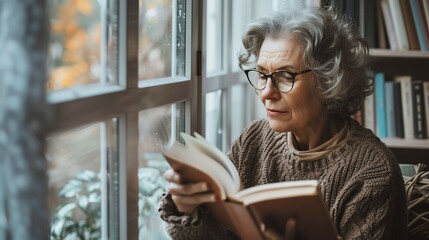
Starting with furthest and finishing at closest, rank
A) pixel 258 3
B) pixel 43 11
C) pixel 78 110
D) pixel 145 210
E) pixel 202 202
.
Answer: pixel 258 3 < pixel 145 210 < pixel 202 202 < pixel 78 110 < pixel 43 11

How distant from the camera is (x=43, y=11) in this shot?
35.2 inches

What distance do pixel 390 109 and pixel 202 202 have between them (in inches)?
64.3

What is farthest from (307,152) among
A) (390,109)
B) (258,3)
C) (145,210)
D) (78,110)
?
(258,3)

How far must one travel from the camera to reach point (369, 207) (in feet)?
5.06

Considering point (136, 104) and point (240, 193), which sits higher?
point (136, 104)

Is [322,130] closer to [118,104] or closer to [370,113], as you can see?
[118,104]

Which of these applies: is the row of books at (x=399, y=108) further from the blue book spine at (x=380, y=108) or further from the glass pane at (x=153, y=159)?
the glass pane at (x=153, y=159)

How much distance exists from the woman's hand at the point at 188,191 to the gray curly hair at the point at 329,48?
1.76ft

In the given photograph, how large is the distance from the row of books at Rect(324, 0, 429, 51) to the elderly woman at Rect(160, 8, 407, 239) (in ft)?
2.89

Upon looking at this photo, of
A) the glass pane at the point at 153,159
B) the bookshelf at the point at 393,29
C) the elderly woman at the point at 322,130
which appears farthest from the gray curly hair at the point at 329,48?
the bookshelf at the point at 393,29

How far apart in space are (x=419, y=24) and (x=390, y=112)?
1.18ft

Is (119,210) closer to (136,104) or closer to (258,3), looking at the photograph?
(136,104)

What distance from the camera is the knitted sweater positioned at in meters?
1.41

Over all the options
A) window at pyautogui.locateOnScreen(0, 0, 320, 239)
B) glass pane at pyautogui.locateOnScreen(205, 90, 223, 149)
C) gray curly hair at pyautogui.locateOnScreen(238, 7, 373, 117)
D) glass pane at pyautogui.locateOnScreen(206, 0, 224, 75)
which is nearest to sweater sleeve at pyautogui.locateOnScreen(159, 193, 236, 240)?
window at pyautogui.locateOnScreen(0, 0, 320, 239)
